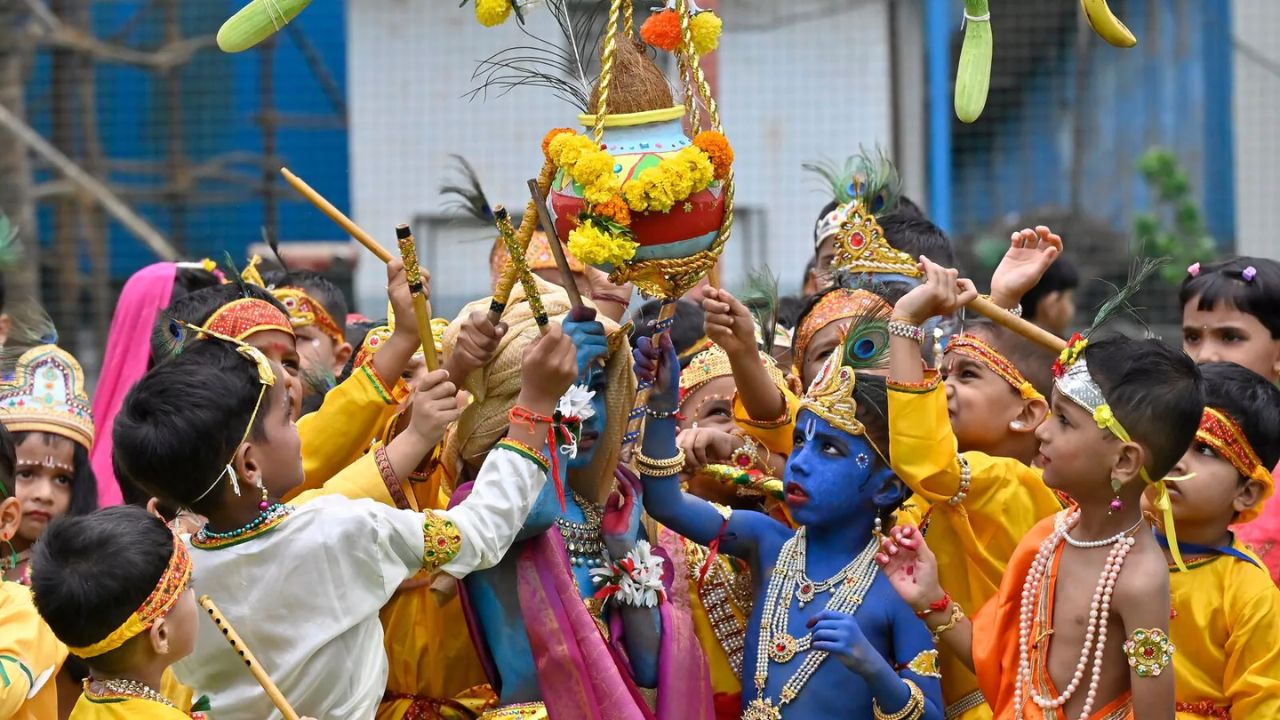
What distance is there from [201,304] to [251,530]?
1325mm

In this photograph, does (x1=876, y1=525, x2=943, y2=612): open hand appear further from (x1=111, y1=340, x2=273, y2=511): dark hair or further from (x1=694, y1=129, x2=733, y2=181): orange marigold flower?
(x1=111, y1=340, x2=273, y2=511): dark hair

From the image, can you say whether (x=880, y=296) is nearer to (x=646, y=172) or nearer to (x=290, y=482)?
(x=646, y=172)

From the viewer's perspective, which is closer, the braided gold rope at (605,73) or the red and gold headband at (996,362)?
the braided gold rope at (605,73)

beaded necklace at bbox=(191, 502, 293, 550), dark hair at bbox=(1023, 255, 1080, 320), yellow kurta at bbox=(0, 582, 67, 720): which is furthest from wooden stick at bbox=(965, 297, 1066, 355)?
dark hair at bbox=(1023, 255, 1080, 320)

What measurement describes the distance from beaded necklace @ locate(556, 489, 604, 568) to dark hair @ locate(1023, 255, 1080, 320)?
3331mm

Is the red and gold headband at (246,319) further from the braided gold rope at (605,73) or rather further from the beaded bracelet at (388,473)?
the braided gold rope at (605,73)

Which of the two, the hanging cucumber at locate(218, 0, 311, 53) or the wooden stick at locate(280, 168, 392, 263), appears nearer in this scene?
the hanging cucumber at locate(218, 0, 311, 53)

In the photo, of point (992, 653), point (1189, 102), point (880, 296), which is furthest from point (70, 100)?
point (992, 653)

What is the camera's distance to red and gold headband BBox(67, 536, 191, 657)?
319 cm

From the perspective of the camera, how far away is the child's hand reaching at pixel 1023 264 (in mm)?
4324

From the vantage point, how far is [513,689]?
3.68 meters

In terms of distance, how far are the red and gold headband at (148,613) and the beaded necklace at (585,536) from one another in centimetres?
91

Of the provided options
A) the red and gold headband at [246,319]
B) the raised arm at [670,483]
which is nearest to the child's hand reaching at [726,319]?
the raised arm at [670,483]

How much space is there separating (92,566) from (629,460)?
136cm
